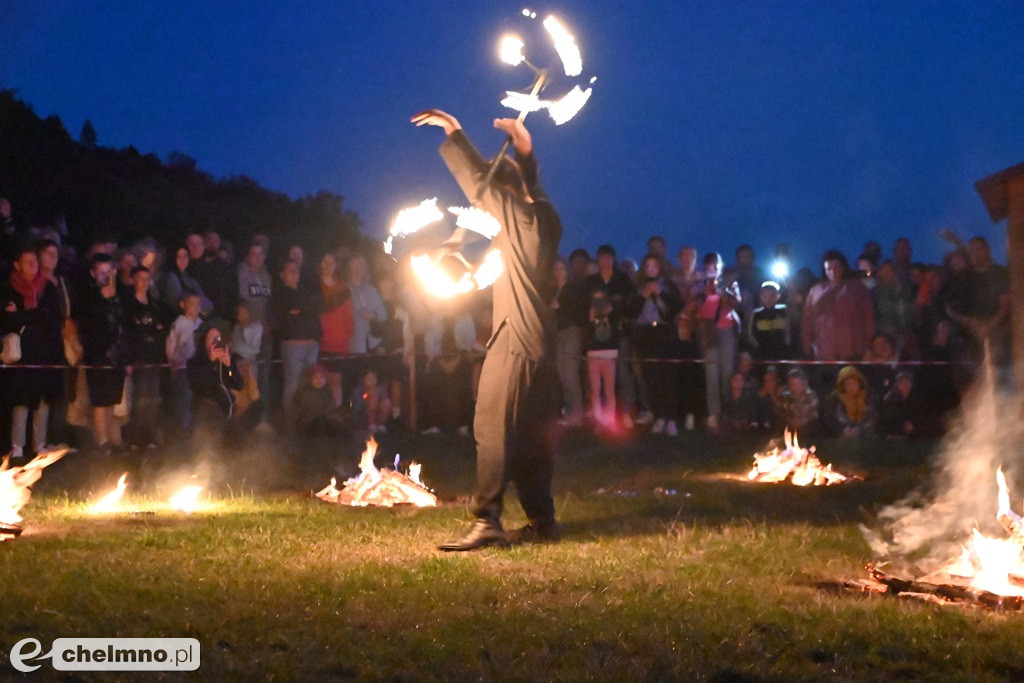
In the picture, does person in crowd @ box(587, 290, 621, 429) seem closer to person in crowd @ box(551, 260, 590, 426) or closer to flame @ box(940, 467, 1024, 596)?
person in crowd @ box(551, 260, 590, 426)

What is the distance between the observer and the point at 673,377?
690 inches

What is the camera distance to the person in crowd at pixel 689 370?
57.1ft

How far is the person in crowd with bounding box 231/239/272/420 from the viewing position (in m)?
15.6

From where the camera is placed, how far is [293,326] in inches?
623

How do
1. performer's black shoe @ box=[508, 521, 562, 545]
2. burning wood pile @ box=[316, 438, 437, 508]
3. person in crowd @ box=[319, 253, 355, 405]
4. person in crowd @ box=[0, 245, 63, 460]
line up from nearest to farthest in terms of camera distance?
performer's black shoe @ box=[508, 521, 562, 545] < burning wood pile @ box=[316, 438, 437, 508] < person in crowd @ box=[0, 245, 63, 460] < person in crowd @ box=[319, 253, 355, 405]

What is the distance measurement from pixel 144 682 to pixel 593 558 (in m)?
3.34

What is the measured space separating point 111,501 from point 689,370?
30.5ft

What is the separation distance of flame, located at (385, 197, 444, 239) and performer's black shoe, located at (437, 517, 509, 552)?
6.25ft

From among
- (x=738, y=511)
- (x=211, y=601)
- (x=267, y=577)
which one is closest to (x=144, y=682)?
(x=211, y=601)

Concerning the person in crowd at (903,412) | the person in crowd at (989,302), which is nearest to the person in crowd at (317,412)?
the person in crowd at (903,412)

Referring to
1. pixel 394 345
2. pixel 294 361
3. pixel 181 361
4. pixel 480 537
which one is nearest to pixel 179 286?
pixel 181 361

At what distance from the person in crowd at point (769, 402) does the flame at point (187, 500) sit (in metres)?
8.75

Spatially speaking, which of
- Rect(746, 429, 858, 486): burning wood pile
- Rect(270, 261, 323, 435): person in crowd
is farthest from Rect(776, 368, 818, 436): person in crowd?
Rect(270, 261, 323, 435): person in crowd

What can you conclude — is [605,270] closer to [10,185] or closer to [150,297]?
[150,297]
